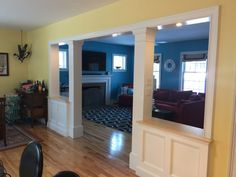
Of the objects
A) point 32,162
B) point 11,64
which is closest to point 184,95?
point 11,64

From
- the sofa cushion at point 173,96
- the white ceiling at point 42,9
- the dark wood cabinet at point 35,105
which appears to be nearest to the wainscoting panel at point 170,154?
the white ceiling at point 42,9

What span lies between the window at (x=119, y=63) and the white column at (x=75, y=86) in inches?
180

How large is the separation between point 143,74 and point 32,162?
182 centimetres

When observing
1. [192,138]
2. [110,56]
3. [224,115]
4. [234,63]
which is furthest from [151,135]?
[110,56]

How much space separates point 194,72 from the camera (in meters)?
7.38

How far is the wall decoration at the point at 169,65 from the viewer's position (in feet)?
25.9

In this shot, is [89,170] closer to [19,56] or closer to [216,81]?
[216,81]

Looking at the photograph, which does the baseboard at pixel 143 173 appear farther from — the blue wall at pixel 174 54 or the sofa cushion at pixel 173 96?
the blue wall at pixel 174 54

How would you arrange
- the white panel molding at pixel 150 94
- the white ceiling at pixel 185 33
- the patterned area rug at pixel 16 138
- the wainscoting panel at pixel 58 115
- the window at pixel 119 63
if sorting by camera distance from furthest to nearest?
the window at pixel 119 63 < the white ceiling at pixel 185 33 < the wainscoting panel at pixel 58 115 < the patterned area rug at pixel 16 138 < the white panel molding at pixel 150 94

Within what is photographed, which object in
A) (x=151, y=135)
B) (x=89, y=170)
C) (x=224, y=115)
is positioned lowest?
(x=89, y=170)

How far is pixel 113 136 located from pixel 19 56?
11.3ft

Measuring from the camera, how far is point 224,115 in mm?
2082

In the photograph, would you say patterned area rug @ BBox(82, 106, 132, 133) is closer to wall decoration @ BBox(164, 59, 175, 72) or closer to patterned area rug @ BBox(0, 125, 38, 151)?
patterned area rug @ BBox(0, 125, 38, 151)

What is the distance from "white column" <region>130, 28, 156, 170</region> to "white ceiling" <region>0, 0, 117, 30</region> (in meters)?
0.81
